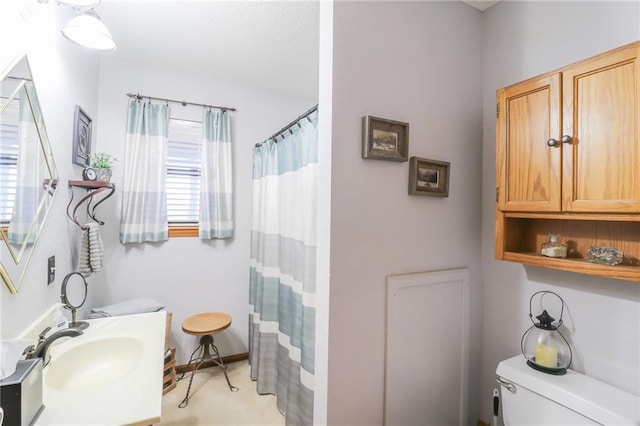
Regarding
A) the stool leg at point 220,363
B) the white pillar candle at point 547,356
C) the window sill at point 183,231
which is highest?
the window sill at point 183,231

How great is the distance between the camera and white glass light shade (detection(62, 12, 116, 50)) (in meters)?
1.25

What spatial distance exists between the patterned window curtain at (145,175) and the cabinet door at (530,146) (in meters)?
2.48

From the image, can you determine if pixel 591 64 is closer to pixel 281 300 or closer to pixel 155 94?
pixel 281 300

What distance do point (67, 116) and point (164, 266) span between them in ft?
4.43

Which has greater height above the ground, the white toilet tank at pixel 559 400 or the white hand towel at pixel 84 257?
the white hand towel at pixel 84 257

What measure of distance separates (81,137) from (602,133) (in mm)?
2678

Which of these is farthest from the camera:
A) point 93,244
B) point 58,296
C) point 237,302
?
point 237,302

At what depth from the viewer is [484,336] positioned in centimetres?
162

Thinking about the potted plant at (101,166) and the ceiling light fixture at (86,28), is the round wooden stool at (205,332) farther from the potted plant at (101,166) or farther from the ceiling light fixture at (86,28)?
the ceiling light fixture at (86,28)

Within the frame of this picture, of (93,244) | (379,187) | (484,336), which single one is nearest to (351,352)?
(379,187)

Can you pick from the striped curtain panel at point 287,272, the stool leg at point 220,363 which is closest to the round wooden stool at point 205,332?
the stool leg at point 220,363

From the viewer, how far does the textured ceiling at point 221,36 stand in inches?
68.1

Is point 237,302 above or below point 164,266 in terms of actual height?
below

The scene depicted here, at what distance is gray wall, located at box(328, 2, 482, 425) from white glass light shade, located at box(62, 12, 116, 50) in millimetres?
1101
